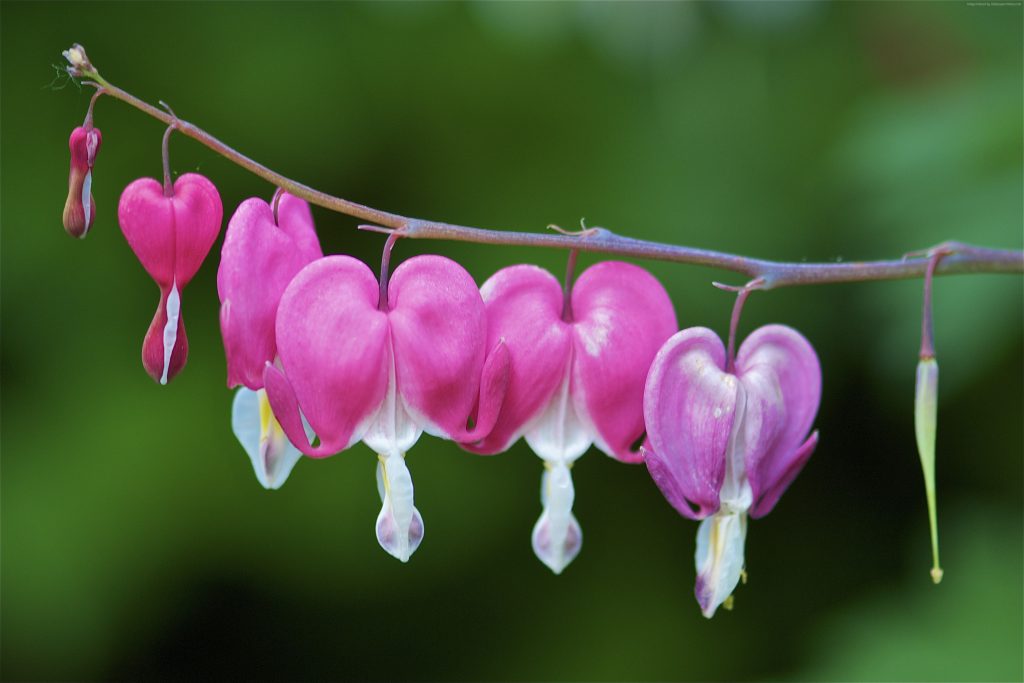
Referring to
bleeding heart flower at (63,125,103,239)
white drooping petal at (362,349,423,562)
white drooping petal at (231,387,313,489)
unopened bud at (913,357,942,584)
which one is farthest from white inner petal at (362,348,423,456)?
unopened bud at (913,357,942,584)

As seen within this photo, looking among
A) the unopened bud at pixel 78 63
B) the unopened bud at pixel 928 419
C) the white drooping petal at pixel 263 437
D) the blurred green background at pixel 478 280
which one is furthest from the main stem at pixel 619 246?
the blurred green background at pixel 478 280

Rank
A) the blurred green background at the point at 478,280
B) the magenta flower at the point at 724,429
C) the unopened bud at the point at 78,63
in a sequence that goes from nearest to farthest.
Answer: the unopened bud at the point at 78,63
the magenta flower at the point at 724,429
the blurred green background at the point at 478,280

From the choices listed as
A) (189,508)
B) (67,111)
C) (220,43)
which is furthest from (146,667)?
(220,43)

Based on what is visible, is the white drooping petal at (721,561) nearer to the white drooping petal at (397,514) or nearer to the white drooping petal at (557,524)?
the white drooping petal at (557,524)

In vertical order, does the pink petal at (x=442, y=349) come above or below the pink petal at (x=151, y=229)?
below

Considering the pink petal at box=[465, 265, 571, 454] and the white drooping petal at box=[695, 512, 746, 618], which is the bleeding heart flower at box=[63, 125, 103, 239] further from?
the white drooping petal at box=[695, 512, 746, 618]

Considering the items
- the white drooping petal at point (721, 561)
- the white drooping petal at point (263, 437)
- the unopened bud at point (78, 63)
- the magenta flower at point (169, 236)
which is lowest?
the white drooping petal at point (721, 561)
